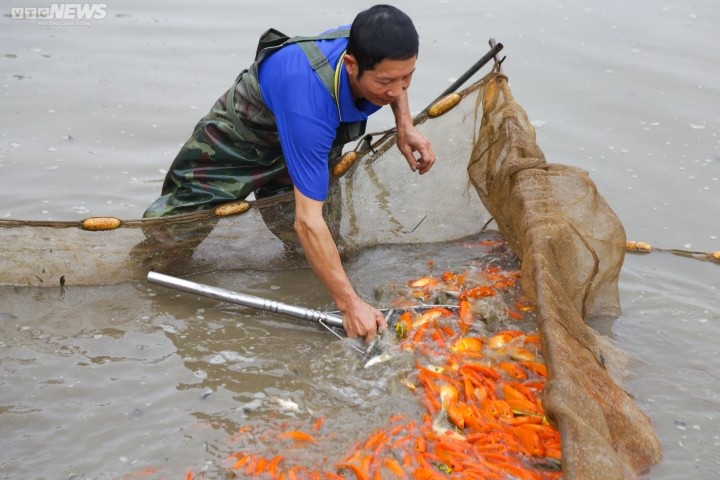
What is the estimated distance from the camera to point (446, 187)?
16.6 feet

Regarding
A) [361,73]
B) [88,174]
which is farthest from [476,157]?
[88,174]

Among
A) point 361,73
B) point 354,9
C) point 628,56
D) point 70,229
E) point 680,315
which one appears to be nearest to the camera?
point 361,73

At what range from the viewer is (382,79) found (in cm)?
362

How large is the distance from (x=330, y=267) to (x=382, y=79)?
3.07 ft

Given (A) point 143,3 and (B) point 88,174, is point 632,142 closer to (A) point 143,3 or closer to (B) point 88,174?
(B) point 88,174

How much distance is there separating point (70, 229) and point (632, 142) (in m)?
4.75

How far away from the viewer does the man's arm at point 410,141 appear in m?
4.50

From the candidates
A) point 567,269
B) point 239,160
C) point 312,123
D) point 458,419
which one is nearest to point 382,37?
point 312,123

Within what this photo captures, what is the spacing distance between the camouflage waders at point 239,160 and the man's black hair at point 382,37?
62 centimetres

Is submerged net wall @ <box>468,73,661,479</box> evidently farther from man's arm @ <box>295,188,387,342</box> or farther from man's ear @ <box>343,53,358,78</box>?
man's ear @ <box>343,53,358,78</box>

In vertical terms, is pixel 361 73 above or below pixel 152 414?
above

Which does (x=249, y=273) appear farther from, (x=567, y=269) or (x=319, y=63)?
(x=567, y=269)

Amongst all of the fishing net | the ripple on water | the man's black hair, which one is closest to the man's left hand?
the fishing net

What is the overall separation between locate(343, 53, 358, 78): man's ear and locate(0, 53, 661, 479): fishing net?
41.4 inches
